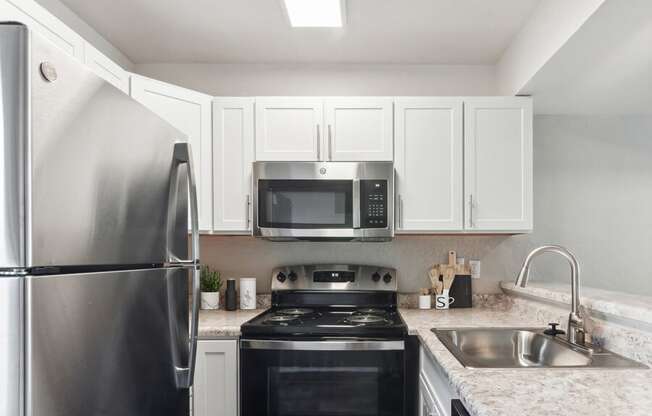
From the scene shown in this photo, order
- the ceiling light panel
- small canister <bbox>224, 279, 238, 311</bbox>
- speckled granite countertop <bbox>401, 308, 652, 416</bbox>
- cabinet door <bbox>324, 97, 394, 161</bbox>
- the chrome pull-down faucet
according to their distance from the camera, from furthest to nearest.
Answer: small canister <bbox>224, 279, 238, 311</bbox> → cabinet door <bbox>324, 97, 394, 161</bbox> → the ceiling light panel → the chrome pull-down faucet → speckled granite countertop <bbox>401, 308, 652, 416</bbox>

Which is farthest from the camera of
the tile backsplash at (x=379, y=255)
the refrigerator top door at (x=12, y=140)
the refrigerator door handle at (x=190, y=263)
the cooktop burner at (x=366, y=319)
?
the tile backsplash at (x=379, y=255)

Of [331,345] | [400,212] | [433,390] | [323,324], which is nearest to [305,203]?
[400,212]

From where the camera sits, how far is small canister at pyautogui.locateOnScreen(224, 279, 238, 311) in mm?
2611

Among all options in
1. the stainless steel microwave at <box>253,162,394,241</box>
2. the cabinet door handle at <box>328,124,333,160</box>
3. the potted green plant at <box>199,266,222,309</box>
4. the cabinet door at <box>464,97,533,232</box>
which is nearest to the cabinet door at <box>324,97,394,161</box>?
the cabinet door handle at <box>328,124,333,160</box>

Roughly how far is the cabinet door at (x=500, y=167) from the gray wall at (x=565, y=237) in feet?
1.24

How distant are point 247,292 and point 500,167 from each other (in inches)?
62.4

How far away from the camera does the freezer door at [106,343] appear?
814 mm

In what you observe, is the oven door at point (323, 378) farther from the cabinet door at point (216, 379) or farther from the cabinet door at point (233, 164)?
the cabinet door at point (233, 164)

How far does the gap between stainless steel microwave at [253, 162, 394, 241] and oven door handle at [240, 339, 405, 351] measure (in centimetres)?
57

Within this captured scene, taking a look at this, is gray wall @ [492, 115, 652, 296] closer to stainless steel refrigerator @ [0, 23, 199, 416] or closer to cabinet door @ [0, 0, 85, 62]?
stainless steel refrigerator @ [0, 23, 199, 416]

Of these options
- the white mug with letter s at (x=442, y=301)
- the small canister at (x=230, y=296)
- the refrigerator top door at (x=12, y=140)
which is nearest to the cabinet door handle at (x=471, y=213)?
the white mug with letter s at (x=442, y=301)

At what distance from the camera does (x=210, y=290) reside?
104 inches

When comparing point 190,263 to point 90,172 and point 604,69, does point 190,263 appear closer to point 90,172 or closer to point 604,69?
point 90,172

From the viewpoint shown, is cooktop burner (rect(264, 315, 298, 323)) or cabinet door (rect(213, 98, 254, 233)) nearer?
cooktop burner (rect(264, 315, 298, 323))
